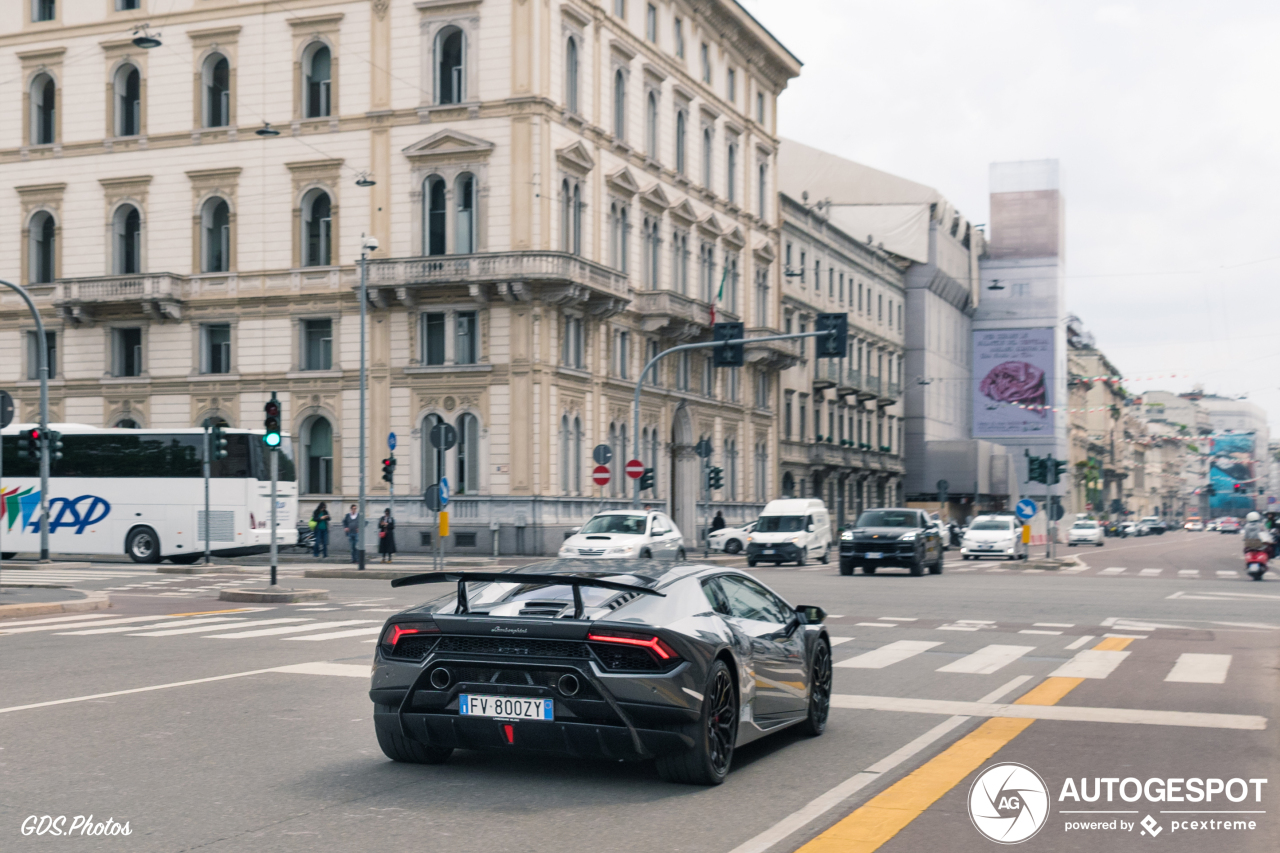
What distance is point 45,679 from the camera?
1254cm

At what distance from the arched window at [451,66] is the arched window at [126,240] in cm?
1204

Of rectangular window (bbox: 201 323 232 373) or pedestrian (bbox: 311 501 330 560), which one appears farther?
rectangular window (bbox: 201 323 232 373)

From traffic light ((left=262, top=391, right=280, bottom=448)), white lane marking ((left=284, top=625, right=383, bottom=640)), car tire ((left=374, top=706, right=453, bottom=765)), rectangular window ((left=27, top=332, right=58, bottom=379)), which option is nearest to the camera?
car tire ((left=374, top=706, right=453, bottom=765))

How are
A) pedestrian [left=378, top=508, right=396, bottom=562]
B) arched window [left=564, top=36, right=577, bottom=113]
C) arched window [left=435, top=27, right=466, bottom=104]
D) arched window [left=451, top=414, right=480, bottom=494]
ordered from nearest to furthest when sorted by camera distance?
pedestrian [left=378, top=508, right=396, bottom=562] → arched window [left=451, top=414, right=480, bottom=494] → arched window [left=435, top=27, right=466, bottom=104] → arched window [left=564, top=36, right=577, bottom=113]

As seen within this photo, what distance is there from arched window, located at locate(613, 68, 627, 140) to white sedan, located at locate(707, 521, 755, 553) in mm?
14565

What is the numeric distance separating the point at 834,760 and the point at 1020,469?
98.3 metres

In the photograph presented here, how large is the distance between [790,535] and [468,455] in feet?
33.8

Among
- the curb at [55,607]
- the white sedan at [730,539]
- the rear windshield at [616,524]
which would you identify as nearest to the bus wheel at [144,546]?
the rear windshield at [616,524]

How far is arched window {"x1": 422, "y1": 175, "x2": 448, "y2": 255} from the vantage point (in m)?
45.7

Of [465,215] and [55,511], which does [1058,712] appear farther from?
Result: [465,215]

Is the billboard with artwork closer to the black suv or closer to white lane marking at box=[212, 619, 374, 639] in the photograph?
the black suv

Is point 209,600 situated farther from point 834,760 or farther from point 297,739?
point 834,760

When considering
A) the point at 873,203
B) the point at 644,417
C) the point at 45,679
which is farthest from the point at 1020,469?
the point at 45,679

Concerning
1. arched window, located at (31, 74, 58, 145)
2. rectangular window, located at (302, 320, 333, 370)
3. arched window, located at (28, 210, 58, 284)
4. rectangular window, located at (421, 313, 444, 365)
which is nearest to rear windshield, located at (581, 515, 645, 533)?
rectangular window, located at (421, 313, 444, 365)
